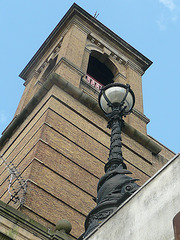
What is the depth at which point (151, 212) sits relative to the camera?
3.27m

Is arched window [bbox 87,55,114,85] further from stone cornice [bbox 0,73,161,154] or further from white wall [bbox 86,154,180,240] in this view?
white wall [bbox 86,154,180,240]

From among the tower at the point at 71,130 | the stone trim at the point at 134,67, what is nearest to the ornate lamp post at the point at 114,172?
the tower at the point at 71,130

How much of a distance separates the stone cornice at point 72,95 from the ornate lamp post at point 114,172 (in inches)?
345

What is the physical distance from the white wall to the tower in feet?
24.1

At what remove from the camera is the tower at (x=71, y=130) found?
1182cm

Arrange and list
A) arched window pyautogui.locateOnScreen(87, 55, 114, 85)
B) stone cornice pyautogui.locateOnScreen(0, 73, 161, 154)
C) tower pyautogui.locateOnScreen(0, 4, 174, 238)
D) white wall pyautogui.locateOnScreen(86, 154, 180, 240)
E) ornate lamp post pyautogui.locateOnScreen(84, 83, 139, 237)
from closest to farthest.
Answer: white wall pyautogui.locateOnScreen(86, 154, 180, 240), ornate lamp post pyautogui.locateOnScreen(84, 83, 139, 237), tower pyautogui.locateOnScreen(0, 4, 174, 238), stone cornice pyautogui.locateOnScreen(0, 73, 161, 154), arched window pyautogui.locateOnScreen(87, 55, 114, 85)

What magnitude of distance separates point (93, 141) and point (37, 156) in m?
2.90

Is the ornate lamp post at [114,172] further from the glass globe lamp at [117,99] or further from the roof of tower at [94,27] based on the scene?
the roof of tower at [94,27]

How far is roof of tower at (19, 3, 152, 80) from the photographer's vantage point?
22.2 m

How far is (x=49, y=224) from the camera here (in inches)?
425

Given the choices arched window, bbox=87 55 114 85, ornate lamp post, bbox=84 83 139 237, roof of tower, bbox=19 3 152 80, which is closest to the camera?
ornate lamp post, bbox=84 83 139 237

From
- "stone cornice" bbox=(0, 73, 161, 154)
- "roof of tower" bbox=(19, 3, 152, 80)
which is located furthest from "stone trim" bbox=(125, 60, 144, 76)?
"stone cornice" bbox=(0, 73, 161, 154)

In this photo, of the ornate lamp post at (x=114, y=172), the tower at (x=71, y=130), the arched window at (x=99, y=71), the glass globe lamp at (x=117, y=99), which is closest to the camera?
the ornate lamp post at (x=114, y=172)

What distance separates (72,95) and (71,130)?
6.63 ft
